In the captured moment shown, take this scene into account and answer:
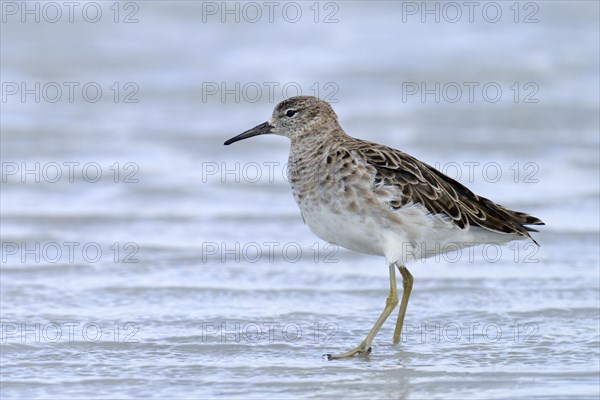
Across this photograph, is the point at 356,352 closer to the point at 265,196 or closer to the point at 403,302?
the point at 403,302

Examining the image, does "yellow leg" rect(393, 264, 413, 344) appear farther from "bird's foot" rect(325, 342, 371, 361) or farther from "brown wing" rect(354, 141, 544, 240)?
"brown wing" rect(354, 141, 544, 240)

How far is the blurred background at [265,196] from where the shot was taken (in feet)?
25.4

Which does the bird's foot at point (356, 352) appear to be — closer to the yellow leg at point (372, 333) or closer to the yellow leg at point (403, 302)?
the yellow leg at point (372, 333)

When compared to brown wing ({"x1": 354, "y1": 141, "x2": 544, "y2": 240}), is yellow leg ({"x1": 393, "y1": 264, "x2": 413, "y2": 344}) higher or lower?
lower

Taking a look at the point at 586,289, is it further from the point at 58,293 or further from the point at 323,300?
the point at 58,293

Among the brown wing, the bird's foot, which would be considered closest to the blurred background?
the bird's foot

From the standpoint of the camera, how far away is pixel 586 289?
9.54 metres

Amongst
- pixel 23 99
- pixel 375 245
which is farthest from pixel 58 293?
pixel 23 99

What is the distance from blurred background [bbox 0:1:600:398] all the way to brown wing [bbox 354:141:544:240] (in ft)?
2.70

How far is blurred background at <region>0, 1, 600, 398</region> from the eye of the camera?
7734 mm

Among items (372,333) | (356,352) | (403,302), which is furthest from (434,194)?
(356,352)

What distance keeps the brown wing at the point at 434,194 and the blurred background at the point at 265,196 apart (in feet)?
2.70

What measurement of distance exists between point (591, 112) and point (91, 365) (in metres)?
10.8

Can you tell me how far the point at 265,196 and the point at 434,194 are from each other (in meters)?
4.85
